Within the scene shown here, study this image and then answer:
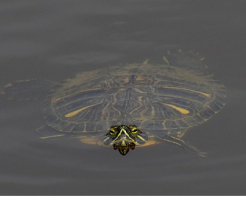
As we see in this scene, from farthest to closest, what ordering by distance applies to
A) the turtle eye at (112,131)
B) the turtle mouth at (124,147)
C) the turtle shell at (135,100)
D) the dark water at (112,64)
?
1. the turtle shell at (135,100)
2. the turtle mouth at (124,147)
3. the turtle eye at (112,131)
4. the dark water at (112,64)

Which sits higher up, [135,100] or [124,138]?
[135,100]

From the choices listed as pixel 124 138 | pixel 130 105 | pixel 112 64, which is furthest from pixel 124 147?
pixel 112 64

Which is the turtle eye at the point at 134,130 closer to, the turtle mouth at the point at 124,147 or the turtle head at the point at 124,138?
the turtle head at the point at 124,138

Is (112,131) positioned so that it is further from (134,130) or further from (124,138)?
(134,130)

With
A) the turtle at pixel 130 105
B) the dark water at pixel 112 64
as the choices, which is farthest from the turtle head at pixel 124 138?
the dark water at pixel 112 64

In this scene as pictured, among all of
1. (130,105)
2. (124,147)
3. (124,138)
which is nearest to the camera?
(124,138)

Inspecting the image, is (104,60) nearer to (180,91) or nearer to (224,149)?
(180,91)

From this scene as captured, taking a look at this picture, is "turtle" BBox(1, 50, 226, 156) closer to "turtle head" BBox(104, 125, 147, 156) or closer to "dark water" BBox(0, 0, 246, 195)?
"turtle head" BBox(104, 125, 147, 156)
